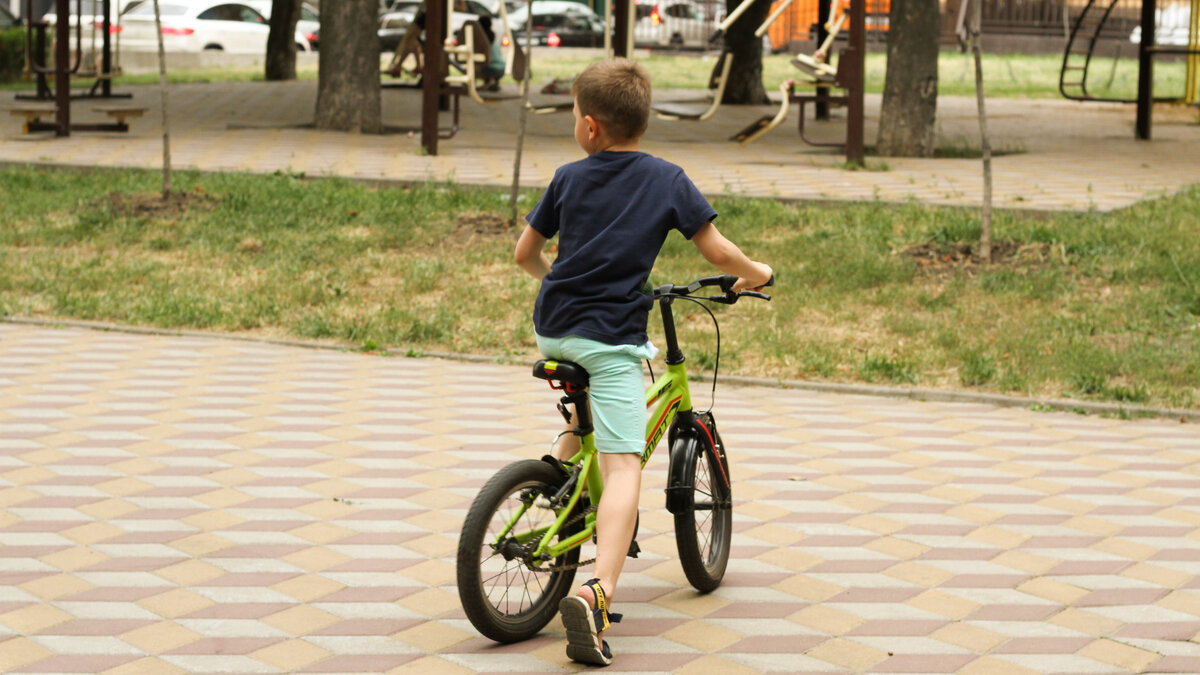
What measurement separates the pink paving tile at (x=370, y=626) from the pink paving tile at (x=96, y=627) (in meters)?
0.50

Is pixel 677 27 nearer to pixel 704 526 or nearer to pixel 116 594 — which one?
pixel 704 526

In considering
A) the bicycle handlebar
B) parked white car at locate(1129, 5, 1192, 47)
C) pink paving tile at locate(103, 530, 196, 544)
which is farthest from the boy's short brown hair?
parked white car at locate(1129, 5, 1192, 47)

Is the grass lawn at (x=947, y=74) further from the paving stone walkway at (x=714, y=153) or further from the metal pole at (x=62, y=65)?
the metal pole at (x=62, y=65)

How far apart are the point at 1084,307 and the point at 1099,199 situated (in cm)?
278

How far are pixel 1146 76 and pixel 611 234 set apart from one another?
14.1 meters

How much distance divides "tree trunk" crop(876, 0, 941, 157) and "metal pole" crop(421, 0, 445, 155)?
4.02m

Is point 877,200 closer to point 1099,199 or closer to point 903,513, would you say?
point 1099,199

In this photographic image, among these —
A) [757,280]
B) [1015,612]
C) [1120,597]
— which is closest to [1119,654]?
[1015,612]

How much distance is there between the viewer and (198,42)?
35531 millimetres

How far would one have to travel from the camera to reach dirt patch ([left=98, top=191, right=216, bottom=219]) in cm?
1106

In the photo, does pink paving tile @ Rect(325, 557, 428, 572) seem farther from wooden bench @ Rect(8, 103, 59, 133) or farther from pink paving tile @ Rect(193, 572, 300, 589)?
wooden bench @ Rect(8, 103, 59, 133)

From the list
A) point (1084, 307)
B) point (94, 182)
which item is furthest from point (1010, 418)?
point (94, 182)

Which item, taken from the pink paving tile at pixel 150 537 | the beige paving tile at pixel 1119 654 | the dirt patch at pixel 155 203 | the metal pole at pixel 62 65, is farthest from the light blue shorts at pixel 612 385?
the metal pole at pixel 62 65

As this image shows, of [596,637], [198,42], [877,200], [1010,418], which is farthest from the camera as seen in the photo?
[198,42]
